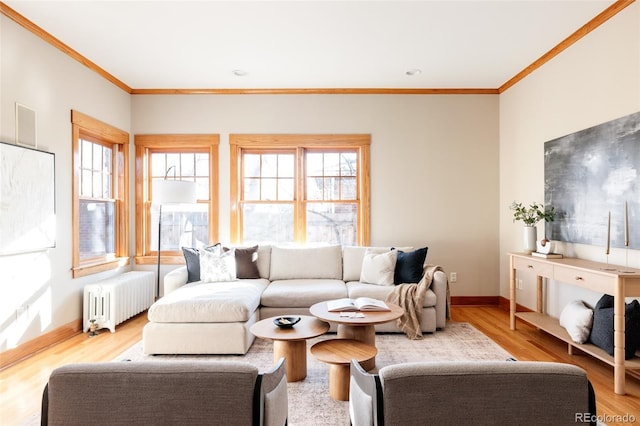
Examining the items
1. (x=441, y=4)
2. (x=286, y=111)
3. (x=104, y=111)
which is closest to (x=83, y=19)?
(x=104, y=111)

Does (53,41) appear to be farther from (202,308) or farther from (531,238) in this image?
(531,238)

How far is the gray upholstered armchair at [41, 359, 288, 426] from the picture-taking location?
1.15 metres

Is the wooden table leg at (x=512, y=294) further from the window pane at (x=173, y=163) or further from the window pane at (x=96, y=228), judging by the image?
the window pane at (x=96, y=228)

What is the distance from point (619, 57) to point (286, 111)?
346cm

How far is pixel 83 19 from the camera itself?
3.17m

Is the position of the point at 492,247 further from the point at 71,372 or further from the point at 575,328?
the point at 71,372

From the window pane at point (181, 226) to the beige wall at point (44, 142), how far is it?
1.08 metres

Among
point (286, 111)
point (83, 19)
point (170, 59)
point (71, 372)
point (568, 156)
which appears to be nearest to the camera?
point (71, 372)

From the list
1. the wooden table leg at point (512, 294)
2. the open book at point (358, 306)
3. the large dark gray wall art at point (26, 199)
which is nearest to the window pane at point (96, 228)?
the large dark gray wall art at point (26, 199)

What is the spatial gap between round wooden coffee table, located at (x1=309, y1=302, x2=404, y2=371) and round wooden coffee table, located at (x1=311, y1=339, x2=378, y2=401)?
0.49 feet

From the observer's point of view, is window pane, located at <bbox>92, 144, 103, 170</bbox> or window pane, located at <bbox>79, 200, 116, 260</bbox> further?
window pane, located at <bbox>92, 144, 103, 170</bbox>

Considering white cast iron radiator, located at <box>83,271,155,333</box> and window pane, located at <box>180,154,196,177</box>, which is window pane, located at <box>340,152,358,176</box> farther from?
white cast iron radiator, located at <box>83,271,155,333</box>

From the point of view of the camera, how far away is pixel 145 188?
16.4 feet

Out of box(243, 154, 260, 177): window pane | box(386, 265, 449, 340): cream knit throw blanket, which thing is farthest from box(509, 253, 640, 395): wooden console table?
box(243, 154, 260, 177): window pane
